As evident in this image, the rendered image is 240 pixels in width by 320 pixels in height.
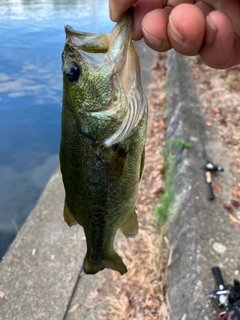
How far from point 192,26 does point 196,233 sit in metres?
2.49

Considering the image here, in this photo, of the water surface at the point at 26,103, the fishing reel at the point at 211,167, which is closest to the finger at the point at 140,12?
the water surface at the point at 26,103

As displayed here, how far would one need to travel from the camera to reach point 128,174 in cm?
153

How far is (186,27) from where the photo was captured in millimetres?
1297

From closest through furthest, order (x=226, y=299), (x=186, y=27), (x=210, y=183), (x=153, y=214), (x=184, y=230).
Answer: (x=186, y=27) → (x=226, y=299) → (x=184, y=230) → (x=210, y=183) → (x=153, y=214)

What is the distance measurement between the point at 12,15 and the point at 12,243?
102 inches

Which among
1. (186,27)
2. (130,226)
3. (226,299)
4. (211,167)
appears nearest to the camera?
(186,27)

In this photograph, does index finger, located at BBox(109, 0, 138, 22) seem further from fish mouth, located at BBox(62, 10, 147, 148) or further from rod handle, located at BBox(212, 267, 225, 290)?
A: rod handle, located at BBox(212, 267, 225, 290)

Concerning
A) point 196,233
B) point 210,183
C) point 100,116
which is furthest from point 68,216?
point 210,183

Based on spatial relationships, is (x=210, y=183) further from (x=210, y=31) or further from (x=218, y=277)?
(x=210, y=31)

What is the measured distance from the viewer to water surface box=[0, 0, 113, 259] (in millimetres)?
3449

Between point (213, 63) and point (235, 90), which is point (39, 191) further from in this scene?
point (235, 90)

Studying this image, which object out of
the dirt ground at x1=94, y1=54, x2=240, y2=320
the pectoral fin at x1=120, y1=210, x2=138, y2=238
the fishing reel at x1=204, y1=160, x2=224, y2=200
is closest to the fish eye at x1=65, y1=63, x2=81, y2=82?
the pectoral fin at x1=120, y1=210, x2=138, y2=238

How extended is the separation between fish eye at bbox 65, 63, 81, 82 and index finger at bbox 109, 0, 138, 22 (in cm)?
30

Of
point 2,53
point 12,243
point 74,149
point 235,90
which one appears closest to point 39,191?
point 12,243
